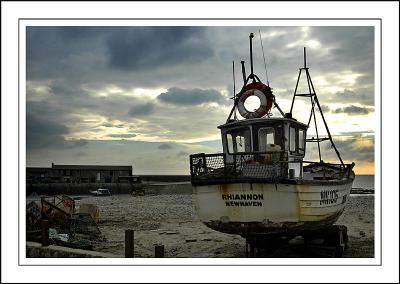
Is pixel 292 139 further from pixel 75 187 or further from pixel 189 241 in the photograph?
pixel 75 187

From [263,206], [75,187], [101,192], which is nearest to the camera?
[263,206]

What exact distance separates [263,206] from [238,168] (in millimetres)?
1732

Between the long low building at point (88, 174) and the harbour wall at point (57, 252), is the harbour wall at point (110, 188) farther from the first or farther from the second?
the harbour wall at point (57, 252)

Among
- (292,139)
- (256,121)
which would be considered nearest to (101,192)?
(292,139)

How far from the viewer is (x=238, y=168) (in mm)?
12148

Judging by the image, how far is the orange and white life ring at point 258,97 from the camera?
12445mm

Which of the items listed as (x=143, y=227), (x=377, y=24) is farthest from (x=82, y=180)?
(x=377, y=24)

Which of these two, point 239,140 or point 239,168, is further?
point 239,140

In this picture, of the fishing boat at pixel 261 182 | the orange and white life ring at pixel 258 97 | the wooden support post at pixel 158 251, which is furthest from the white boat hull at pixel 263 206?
the orange and white life ring at pixel 258 97

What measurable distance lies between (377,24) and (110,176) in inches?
2295

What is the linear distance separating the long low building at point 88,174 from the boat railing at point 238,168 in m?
51.0

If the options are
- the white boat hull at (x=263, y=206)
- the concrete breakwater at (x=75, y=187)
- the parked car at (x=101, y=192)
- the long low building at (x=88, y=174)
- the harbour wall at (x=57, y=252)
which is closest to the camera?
the white boat hull at (x=263, y=206)

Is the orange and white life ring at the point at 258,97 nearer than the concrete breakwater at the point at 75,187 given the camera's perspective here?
Yes

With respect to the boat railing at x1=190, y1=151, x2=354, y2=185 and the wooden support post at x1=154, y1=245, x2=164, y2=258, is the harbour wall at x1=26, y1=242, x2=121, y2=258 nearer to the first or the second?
the wooden support post at x1=154, y1=245, x2=164, y2=258
